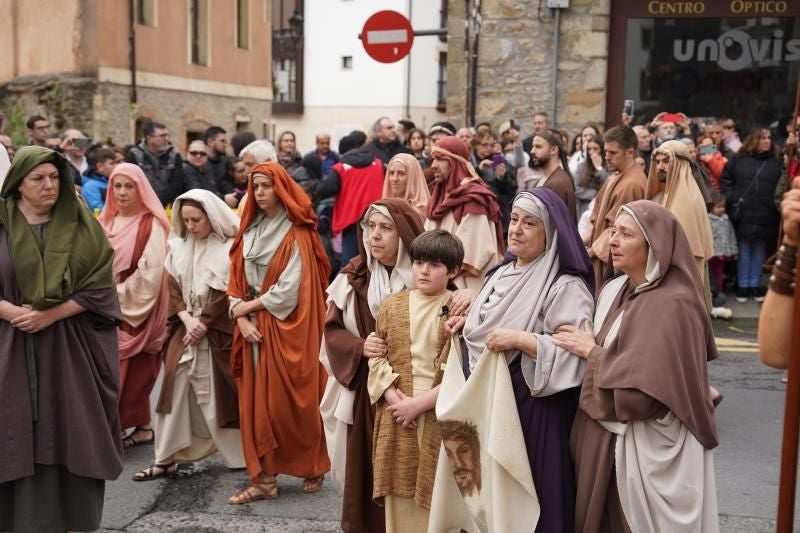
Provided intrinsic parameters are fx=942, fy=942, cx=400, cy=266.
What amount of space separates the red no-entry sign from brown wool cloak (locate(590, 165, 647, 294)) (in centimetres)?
572

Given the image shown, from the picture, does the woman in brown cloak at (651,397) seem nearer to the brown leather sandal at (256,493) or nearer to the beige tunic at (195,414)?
the brown leather sandal at (256,493)

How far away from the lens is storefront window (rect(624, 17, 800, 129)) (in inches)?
497

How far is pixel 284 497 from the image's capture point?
5352mm

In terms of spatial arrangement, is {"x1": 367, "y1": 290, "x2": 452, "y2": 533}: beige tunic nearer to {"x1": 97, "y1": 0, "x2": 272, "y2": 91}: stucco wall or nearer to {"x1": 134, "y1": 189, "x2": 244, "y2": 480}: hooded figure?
{"x1": 134, "y1": 189, "x2": 244, "y2": 480}: hooded figure

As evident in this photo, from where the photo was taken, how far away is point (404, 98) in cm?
3975

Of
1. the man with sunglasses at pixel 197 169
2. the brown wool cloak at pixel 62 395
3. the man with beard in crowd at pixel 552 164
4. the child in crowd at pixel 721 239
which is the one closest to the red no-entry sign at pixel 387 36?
the man with sunglasses at pixel 197 169

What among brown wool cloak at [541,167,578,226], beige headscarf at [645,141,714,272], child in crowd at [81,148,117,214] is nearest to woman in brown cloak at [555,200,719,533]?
beige headscarf at [645,141,714,272]

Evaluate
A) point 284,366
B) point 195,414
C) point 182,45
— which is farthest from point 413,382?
point 182,45

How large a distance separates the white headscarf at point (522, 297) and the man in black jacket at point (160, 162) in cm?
635

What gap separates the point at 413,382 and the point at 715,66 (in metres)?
10.2

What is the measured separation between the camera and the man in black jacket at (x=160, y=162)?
31.4 feet

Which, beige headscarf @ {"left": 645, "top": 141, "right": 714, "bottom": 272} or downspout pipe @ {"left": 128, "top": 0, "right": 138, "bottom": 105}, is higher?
downspout pipe @ {"left": 128, "top": 0, "right": 138, "bottom": 105}

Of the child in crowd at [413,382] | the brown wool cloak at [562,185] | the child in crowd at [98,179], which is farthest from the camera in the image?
the child in crowd at [98,179]

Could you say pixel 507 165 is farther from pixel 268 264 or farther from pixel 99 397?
pixel 99 397
